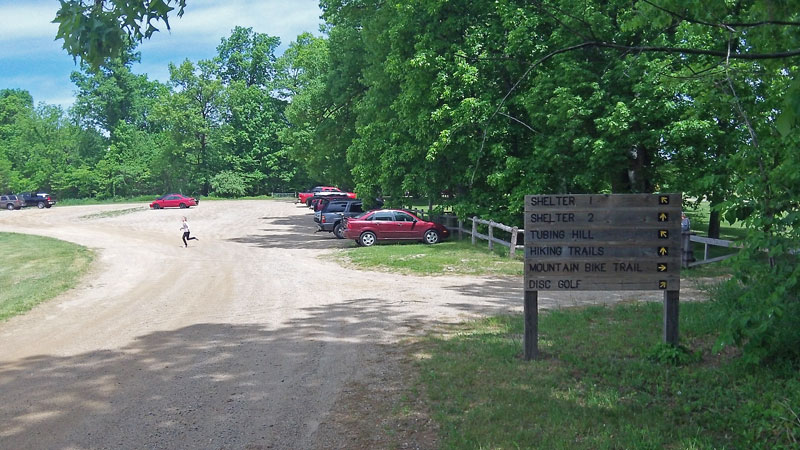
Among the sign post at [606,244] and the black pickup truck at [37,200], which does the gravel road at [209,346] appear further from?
the black pickup truck at [37,200]

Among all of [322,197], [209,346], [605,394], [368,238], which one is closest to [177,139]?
[322,197]

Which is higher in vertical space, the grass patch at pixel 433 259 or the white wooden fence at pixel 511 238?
the white wooden fence at pixel 511 238

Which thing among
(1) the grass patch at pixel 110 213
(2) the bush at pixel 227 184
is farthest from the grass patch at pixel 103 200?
(1) the grass patch at pixel 110 213

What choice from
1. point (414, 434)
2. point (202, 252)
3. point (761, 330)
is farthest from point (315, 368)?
point (202, 252)

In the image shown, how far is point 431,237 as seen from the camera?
26828 mm

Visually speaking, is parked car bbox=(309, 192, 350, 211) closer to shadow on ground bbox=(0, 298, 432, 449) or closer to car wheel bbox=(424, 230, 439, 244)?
car wheel bbox=(424, 230, 439, 244)

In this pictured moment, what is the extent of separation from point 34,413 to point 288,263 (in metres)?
15.5

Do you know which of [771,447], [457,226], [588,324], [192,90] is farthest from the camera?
[192,90]

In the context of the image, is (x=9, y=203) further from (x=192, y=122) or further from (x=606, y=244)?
(x=606, y=244)

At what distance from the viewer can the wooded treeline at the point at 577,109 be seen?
6.06 meters

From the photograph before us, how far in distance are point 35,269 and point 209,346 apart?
1489 centimetres

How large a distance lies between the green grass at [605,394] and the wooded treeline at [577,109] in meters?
0.63

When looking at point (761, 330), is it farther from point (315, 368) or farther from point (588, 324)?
point (315, 368)

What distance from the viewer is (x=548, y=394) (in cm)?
602
